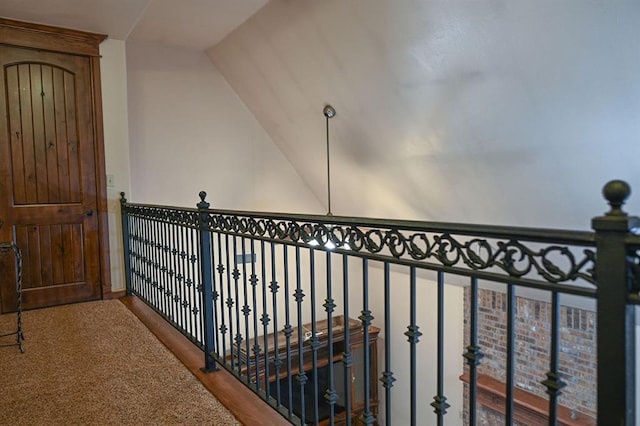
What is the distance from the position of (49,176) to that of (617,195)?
12.9ft

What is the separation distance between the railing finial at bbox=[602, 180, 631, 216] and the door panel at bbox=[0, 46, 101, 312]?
3862 millimetres

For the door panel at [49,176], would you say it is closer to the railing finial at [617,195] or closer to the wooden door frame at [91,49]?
the wooden door frame at [91,49]

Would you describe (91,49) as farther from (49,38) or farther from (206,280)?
(206,280)

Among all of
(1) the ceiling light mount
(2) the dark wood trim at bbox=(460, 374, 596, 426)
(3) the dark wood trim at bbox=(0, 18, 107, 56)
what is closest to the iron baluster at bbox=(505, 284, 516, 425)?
(1) the ceiling light mount

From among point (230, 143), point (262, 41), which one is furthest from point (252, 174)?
point (262, 41)

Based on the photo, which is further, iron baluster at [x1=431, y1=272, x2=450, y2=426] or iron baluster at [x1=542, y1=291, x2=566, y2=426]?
iron baluster at [x1=431, y1=272, x2=450, y2=426]

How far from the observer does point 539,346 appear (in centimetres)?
439

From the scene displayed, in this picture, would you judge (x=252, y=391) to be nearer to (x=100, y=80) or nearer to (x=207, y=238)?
(x=207, y=238)

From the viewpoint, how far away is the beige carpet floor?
6.27 feet

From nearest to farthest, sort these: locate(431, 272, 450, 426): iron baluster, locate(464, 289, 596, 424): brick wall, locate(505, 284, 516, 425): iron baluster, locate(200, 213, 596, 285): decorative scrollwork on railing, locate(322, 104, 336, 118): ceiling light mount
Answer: locate(200, 213, 596, 285): decorative scrollwork on railing
locate(505, 284, 516, 425): iron baluster
locate(431, 272, 450, 426): iron baluster
locate(464, 289, 596, 424): brick wall
locate(322, 104, 336, 118): ceiling light mount

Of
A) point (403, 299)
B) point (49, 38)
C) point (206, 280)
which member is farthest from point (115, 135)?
point (403, 299)

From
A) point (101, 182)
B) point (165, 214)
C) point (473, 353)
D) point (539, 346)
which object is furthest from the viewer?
point (539, 346)

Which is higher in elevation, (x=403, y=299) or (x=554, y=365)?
(x=554, y=365)

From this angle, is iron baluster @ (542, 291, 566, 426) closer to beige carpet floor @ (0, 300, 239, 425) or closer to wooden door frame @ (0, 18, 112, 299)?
beige carpet floor @ (0, 300, 239, 425)
